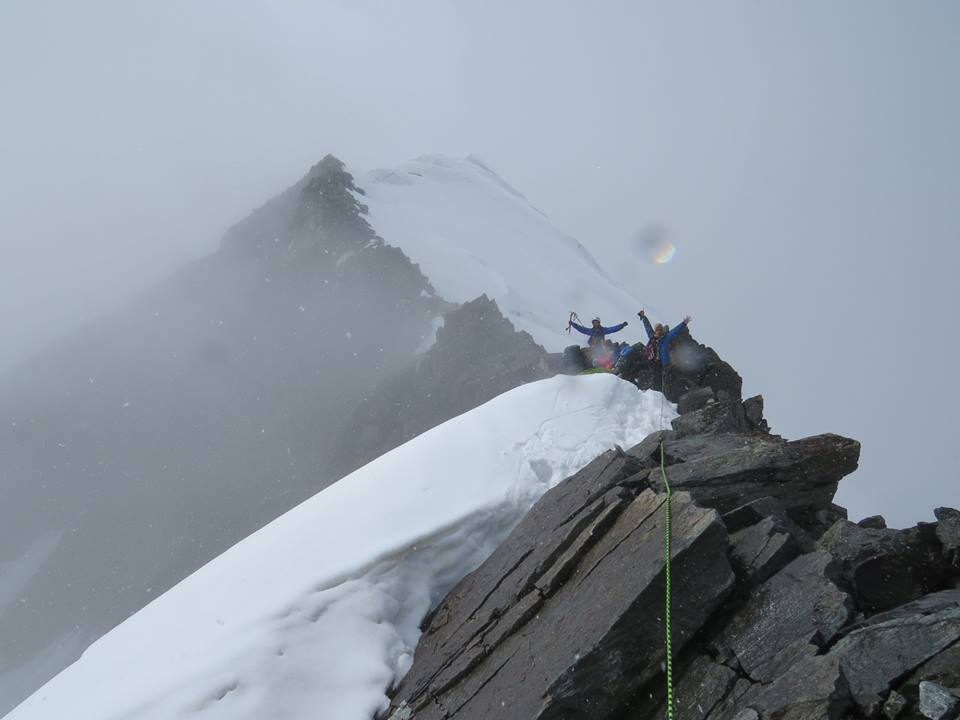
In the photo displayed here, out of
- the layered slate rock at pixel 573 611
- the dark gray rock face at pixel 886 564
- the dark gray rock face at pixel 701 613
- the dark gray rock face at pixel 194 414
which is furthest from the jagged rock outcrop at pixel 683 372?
the dark gray rock face at pixel 194 414

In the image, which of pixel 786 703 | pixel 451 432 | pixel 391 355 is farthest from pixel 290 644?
pixel 391 355

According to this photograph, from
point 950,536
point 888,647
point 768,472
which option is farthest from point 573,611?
point 950,536

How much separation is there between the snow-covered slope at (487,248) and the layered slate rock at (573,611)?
31.0 m

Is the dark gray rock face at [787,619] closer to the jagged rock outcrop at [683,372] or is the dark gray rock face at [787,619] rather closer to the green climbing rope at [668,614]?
the green climbing rope at [668,614]

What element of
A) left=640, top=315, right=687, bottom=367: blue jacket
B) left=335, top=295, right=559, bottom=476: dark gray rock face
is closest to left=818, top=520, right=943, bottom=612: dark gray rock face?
left=640, top=315, right=687, bottom=367: blue jacket

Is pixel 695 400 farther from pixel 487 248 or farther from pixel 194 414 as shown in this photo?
pixel 194 414

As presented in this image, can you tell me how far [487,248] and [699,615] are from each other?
160ft

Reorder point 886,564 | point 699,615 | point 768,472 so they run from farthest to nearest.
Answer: point 768,472, point 886,564, point 699,615

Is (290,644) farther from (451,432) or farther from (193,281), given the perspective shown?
(193,281)

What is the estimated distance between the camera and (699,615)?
247 inches

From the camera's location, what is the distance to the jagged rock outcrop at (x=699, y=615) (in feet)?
17.5

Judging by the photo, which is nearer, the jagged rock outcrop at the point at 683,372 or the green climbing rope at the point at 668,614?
the green climbing rope at the point at 668,614

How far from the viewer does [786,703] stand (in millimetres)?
5211

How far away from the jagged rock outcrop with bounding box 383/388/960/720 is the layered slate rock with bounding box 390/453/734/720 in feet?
0.06
